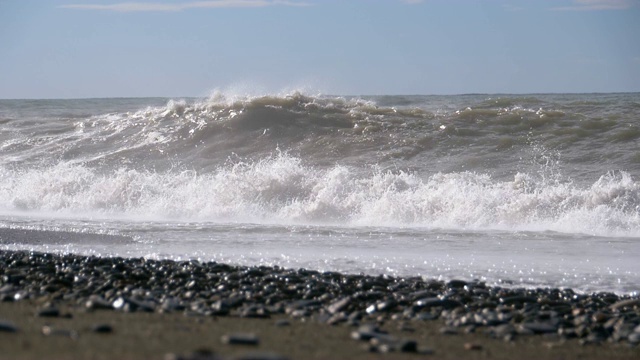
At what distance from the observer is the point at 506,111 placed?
758 inches

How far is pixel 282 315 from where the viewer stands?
486cm

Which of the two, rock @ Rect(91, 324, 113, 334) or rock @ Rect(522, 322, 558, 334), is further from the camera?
rock @ Rect(522, 322, 558, 334)

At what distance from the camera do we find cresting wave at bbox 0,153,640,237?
37.7 ft

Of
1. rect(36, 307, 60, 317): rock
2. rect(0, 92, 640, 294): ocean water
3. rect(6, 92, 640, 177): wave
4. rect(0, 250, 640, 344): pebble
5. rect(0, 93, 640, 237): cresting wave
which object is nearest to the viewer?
rect(36, 307, 60, 317): rock

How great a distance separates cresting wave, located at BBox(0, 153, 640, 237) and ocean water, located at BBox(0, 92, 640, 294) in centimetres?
3

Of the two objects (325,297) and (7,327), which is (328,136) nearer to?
(325,297)

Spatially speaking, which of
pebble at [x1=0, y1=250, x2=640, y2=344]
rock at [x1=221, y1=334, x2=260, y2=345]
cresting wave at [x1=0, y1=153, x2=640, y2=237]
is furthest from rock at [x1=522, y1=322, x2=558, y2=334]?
cresting wave at [x1=0, y1=153, x2=640, y2=237]

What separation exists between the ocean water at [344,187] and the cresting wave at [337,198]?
0.03 m

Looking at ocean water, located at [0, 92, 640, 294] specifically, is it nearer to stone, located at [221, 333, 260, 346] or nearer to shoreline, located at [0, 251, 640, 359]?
shoreline, located at [0, 251, 640, 359]

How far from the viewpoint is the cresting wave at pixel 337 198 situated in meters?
11.5

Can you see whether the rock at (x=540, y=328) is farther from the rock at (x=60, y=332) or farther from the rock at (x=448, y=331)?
the rock at (x=60, y=332)

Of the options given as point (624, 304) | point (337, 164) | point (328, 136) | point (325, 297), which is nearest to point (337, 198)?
point (337, 164)

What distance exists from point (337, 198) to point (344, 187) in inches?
18.8

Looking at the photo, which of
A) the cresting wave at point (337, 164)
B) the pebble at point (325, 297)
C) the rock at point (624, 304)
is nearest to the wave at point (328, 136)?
the cresting wave at point (337, 164)
